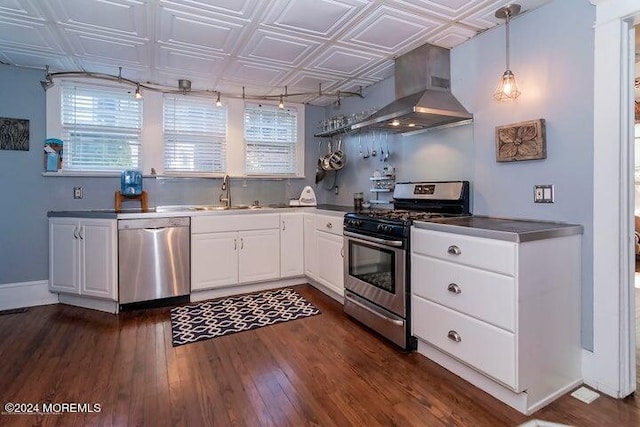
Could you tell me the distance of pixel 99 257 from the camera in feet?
10.3

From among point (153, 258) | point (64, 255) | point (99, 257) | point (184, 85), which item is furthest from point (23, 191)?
point (184, 85)

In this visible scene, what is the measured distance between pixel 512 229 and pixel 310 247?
233 centimetres

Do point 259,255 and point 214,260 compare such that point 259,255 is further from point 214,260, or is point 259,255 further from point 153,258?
point 153,258

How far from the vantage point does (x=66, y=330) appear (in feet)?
9.02

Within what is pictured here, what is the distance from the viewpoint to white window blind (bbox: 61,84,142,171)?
3467mm

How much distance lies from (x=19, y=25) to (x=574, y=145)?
3.71 meters

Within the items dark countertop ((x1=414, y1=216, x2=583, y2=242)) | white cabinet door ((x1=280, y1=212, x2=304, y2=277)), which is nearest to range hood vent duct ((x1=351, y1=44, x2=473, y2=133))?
dark countertop ((x1=414, y1=216, x2=583, y2=242))

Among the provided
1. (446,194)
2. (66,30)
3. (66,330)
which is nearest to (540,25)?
(446,194)

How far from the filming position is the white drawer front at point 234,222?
Result: 11.2 ft

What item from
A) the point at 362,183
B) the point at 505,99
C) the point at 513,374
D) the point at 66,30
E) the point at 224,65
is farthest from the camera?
the point at 362,183

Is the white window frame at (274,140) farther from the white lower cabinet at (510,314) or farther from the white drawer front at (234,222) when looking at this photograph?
the white lower cabinet at (510,314)

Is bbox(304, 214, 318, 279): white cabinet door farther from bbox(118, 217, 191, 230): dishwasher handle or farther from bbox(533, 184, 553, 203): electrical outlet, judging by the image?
bbox(533, 184, 553, 203): electrical outlet

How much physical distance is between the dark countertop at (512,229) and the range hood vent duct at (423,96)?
2.81ft

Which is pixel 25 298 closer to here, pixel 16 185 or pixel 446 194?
pixel 16 185
